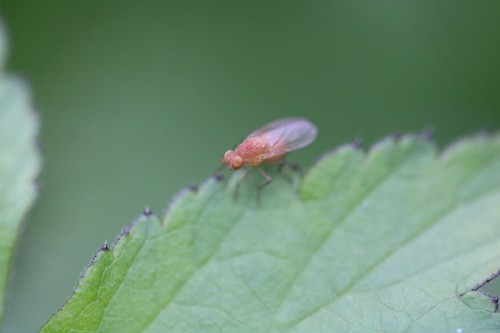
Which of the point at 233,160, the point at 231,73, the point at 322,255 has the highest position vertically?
the point at 231,73

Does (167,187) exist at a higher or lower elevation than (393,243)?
higher

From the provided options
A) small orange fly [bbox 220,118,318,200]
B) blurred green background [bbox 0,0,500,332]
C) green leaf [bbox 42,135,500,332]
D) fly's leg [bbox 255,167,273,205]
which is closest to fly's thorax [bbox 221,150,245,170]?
small orange fly [bbox 220,118,318,200]

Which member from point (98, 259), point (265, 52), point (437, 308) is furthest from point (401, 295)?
point (265, 52)

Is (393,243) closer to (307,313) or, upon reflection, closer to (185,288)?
(307,313)

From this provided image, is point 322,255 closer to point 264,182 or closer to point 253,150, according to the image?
point 264,182

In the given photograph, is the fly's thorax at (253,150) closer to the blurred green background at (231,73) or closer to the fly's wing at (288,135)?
the fly's wing at (288,135)

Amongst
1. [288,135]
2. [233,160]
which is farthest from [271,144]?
[233,160]
